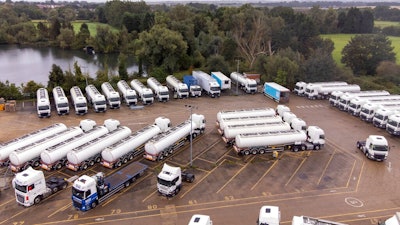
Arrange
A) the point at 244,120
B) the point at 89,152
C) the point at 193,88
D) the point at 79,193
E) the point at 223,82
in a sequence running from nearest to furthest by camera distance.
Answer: the point at 79,193 < the point at 89,152 < the point at 244,120 < the point at 193,88 < the point at 223,82

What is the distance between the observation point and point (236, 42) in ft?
271

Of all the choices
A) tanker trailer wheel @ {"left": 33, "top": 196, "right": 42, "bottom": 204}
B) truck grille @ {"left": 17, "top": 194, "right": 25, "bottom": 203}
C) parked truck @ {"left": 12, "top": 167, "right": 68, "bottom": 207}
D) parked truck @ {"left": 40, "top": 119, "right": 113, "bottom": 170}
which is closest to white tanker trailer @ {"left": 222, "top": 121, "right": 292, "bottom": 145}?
parked truck @ {"left": 40, "top": 119, "right": 113, "bottom": 170}

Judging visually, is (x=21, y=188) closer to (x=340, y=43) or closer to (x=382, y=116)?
(x=382, y=116)

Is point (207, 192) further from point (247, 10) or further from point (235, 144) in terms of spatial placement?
point (247, 10)

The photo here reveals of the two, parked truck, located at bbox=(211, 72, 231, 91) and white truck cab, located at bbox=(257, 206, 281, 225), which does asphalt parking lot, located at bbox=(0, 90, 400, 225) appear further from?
parked truck, located at bbox=(211, 72, 231, 91)

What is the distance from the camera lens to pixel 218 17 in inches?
4058

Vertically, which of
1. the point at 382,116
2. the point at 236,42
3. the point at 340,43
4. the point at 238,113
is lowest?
the point at 382,116

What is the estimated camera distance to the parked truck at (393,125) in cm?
4072

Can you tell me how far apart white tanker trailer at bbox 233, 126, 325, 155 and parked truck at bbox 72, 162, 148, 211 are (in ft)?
33.4

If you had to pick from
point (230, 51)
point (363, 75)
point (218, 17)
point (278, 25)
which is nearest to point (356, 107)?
point (363, 75)

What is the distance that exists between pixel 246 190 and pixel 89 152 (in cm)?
1440

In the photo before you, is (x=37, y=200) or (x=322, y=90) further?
(x=322, y=90)

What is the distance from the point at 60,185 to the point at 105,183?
13.1 feet

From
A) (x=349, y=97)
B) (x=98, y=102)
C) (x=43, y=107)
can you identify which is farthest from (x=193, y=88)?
(x=349, y=97)
